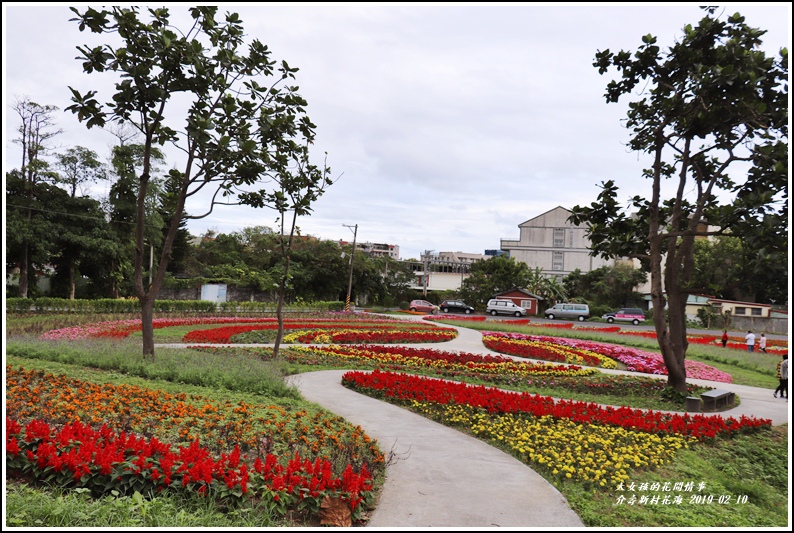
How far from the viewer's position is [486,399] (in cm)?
873

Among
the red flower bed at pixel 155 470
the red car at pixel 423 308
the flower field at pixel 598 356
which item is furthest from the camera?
the red car at pixel 423 308

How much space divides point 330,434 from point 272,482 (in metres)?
1.72

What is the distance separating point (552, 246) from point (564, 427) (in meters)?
57.1

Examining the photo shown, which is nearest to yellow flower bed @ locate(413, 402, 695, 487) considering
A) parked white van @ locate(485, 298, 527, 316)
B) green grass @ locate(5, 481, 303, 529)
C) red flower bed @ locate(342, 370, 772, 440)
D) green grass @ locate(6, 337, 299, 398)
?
red flower bed @ locate(342, 370, 772, 440)

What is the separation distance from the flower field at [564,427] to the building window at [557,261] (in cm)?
5477

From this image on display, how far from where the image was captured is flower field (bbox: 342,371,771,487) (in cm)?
611

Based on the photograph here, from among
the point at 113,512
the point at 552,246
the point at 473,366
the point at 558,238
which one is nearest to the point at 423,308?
the point at 552,246

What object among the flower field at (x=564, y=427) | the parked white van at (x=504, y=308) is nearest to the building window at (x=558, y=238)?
the parked white van at (x=504, y=308)

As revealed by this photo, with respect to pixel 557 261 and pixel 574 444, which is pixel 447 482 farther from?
pixel 557 261

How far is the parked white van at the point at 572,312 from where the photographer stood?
4497cm

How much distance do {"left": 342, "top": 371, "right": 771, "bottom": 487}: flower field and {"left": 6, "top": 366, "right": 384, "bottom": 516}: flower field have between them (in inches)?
82.7

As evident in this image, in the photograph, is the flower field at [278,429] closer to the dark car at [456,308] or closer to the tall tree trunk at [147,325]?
the tall tree trunk at [147,325]

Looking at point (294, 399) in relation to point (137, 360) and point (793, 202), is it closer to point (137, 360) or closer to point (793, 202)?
point (137, 360)

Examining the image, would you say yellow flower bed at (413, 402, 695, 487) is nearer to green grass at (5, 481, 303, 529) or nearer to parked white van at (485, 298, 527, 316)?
green grass at (5, 481, 303, 529)
